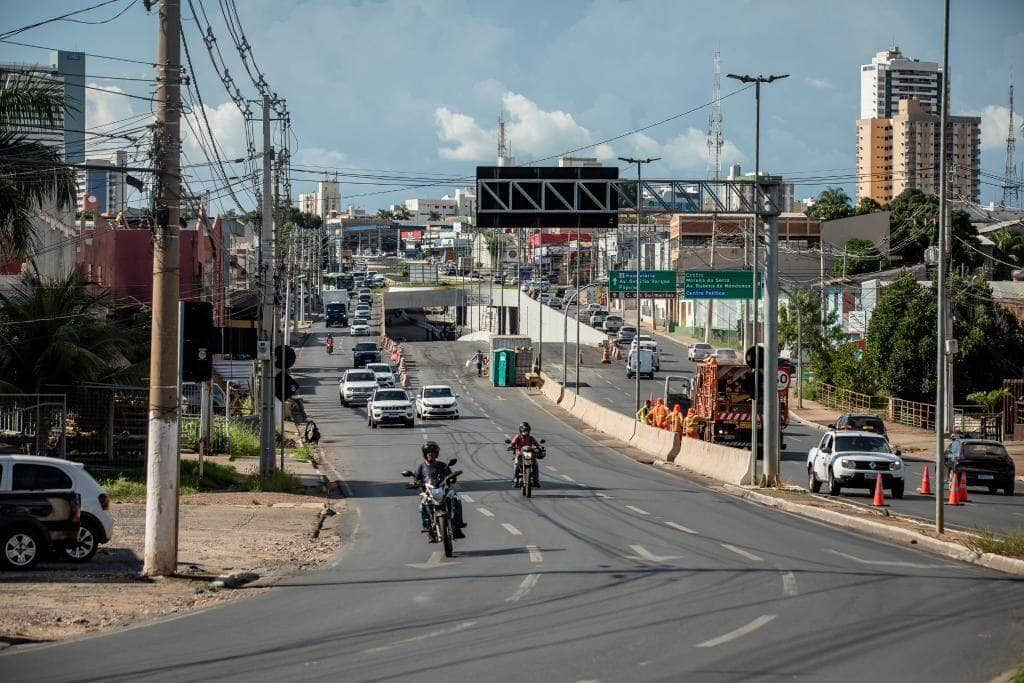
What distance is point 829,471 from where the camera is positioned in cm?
3173

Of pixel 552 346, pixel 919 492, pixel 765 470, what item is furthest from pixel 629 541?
pixel 552 346

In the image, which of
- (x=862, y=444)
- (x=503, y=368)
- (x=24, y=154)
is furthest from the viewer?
(x=503, y=368)

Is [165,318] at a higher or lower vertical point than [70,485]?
higher

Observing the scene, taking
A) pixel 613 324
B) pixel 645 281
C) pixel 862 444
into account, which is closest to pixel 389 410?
pixel 645 281

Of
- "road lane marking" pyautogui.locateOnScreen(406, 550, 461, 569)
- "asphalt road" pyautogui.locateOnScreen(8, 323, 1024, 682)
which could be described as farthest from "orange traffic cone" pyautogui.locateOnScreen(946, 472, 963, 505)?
"road lane marking" pyautogui.locateOnScreen(406, 550, 461, 569)

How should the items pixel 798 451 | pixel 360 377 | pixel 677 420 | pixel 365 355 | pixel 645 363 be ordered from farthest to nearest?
pixel 365 355 → pixel 645 363 → pixel 360 377 → pixel 798 451 → pixel 677 420

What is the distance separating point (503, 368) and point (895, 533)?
200 ft

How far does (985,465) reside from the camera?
35125 millimetres

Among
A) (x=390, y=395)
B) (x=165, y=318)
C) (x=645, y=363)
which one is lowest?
(x=390, y=395)

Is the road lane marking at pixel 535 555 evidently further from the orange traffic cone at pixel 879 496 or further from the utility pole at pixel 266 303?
the utility pole at pixel 266 303

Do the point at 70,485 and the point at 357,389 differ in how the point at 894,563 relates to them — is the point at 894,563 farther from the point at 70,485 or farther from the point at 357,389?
the point at 357,389

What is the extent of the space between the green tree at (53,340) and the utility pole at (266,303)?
3.69m

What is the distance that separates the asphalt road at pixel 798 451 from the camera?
2725cm

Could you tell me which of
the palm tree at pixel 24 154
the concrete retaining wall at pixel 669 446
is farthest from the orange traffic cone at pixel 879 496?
the palm tree at pixel 24 154
